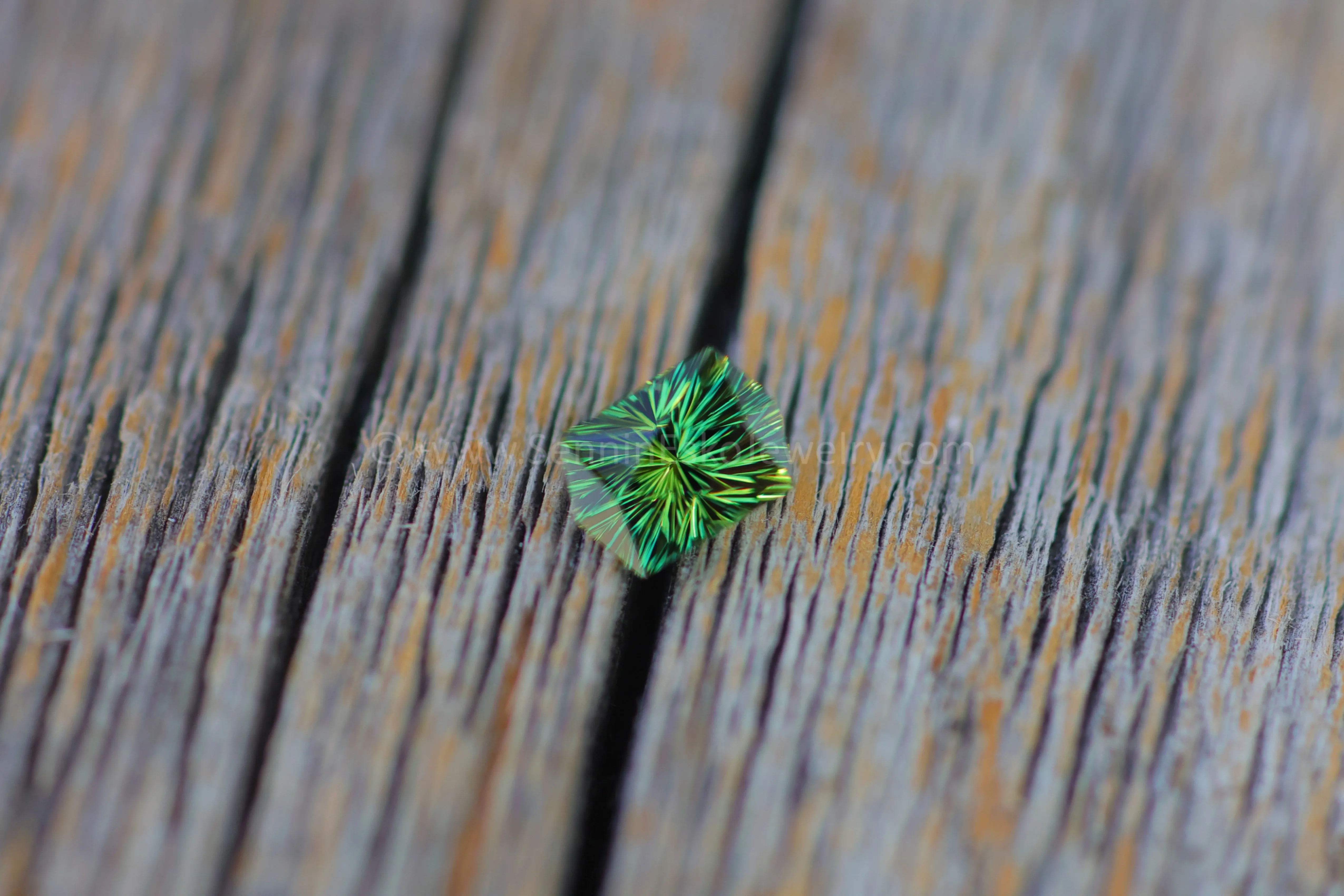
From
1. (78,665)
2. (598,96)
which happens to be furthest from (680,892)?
(598,96)

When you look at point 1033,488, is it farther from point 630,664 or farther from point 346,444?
point 346,444

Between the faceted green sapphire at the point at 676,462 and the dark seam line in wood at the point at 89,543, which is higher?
the faceted green sapphire at the point at 676,462

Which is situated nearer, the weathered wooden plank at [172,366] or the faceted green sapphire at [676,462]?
the weathered wooden plank at [172,366]

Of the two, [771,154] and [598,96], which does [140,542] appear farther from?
[771,154]

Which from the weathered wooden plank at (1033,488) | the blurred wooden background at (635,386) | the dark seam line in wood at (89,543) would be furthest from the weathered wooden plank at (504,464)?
the dark seam line in wood at (89,543)

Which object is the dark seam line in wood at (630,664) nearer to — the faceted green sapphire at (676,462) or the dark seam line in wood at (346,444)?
the faceted green sapphire at (676,462)

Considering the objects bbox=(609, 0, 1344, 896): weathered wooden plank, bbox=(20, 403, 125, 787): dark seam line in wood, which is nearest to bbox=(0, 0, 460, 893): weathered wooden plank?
bbox=(20, 403, 125, 787): dark seam line in wood

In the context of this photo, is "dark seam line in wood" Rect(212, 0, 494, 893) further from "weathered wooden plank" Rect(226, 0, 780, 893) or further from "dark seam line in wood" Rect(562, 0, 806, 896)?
"dark seam line in wood" Rect(562, 0, 806, 896)

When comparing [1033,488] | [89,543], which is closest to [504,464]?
[89,543]
